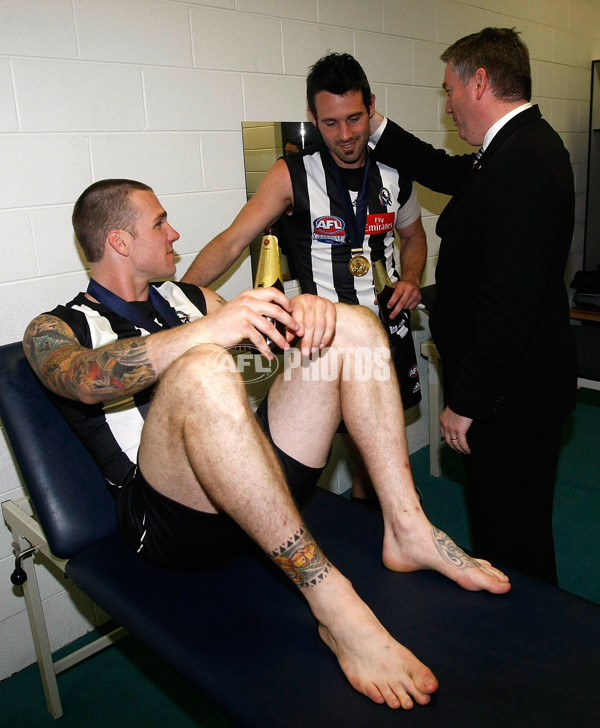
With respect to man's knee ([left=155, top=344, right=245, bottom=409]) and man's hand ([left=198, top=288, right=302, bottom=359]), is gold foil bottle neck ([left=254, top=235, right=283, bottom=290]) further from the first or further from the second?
man's knee ([left=155, top=344, right=245, bottom=409])

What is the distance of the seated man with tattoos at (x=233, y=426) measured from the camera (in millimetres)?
1178

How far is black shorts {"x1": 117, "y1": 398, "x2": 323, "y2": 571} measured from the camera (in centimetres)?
135

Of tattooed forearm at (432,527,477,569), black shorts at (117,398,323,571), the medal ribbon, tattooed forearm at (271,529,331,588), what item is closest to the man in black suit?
tattooed forearm at (432,527,477,569)

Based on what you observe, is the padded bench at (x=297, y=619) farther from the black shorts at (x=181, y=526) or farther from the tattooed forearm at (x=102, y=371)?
the tattooed forearm at (x=102, y=371)

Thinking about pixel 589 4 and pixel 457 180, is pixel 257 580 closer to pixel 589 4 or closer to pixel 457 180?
pixel 457 180

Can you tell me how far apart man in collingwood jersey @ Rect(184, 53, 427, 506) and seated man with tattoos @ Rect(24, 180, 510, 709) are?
0.54m

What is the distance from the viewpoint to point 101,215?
5.56 feet

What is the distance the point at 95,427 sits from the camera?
1.56m

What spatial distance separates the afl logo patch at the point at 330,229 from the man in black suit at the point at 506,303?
0.50 metres

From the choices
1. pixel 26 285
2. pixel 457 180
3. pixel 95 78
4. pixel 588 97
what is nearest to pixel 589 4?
pixel 588 97

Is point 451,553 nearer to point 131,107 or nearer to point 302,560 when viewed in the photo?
point 302,560

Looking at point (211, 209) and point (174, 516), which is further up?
point (211, 209)

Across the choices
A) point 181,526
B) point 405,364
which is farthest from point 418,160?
point 181,526

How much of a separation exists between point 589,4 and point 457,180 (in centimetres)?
273
